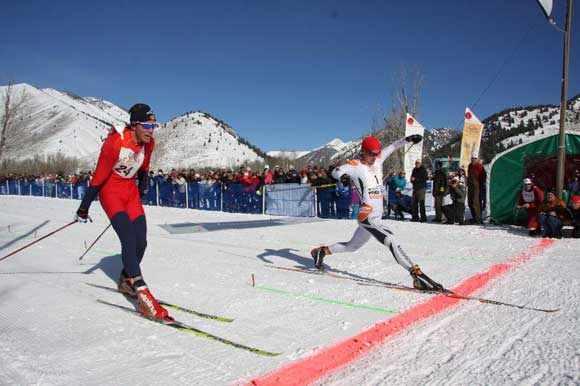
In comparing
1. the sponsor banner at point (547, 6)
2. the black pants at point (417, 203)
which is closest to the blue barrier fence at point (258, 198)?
the black pants at point (417, 203)

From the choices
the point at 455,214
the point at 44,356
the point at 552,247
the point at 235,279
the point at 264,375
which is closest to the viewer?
the point at 264,375

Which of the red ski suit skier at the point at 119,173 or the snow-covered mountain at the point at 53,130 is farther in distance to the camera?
the snow-covered mountain at the point at 53,130

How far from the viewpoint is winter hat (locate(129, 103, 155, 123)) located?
172 inches

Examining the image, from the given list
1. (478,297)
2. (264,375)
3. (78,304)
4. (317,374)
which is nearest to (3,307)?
(78,304)

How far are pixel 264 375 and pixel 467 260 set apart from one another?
505 centimetres

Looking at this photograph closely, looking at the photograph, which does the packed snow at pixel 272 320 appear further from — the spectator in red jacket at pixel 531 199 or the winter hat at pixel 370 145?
the spectator in red jacket at pixel 531 199

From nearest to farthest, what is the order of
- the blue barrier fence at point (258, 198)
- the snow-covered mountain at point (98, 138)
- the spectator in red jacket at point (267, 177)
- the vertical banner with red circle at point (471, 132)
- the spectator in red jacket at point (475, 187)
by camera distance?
the spectator in red jacket at point (475, 187), the blue barrier fence at point (258, 198), the vertical banner with red circle at point (471, 132), the spectator in red jacket at point (267, 177), the snow-covered mountain at point (98, 138)

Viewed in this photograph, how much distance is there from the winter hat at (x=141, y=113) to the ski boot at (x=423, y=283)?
3.44 metres

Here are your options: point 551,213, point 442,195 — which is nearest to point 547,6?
point 551,213

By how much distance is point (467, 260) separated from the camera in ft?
22.2

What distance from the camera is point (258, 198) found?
657 inches

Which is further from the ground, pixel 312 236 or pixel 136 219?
pixel 136 219

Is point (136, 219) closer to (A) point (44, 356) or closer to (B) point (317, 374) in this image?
(A) point (44, 356)

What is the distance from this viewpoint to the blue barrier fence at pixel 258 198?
1412 cm
